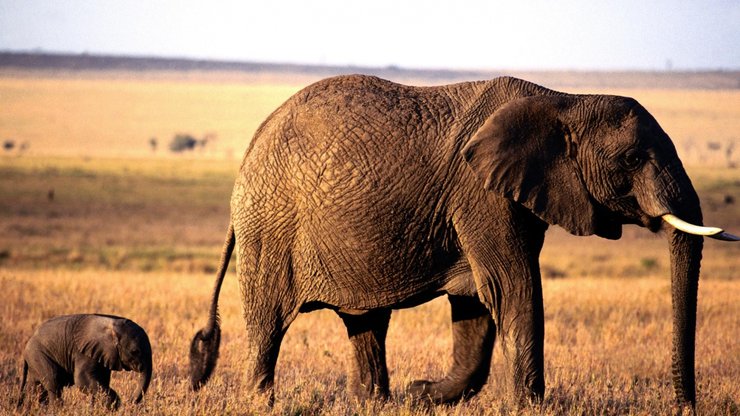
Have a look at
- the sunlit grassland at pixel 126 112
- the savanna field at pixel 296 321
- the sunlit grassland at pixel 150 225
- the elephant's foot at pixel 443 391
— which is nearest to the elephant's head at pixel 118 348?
the savanna field at pixel 296 321

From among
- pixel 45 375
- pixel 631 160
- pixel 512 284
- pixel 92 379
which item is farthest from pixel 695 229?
pixel 45 375

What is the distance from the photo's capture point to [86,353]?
816 cm

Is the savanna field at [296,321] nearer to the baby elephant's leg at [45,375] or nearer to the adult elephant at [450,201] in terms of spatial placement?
the baby elephant's leg at [45,375]

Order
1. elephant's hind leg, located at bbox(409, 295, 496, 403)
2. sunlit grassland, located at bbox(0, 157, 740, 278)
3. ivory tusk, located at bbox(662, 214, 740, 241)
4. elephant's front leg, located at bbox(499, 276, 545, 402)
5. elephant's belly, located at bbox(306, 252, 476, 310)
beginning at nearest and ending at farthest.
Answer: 1. ivory tusk, located at bbox(662, 214, 740, 241)
2. elephant's front leg, located at bbox(499, 276, 545, 402)
3. elephant's belly, located at bbox(306, 252, 476, 310)
4. elephant's hind leg, located at bbox(409, 295, 496, 403)
5. sunlit grassland, located at bbox(0, 157, 740, 278)

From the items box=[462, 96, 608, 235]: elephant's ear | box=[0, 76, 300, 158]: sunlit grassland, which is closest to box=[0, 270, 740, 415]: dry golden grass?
box=[462, 96, 608, 235]: elephant's ear

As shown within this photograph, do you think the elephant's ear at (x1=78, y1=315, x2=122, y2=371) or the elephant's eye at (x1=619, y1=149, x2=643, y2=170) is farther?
the elephant's ear at (x1=78, y1=315, x2=122, y2=371)

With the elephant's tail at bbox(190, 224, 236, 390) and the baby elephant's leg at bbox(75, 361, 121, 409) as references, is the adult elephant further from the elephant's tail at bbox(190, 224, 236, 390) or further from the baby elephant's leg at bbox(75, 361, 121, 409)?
the baby elephant's leg at bbox(75, 361, 121, 409)

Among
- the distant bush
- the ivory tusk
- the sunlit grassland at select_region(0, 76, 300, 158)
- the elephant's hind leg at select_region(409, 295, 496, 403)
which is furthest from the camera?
the sunlit grassland at select_region(0, 76, 300, 158)

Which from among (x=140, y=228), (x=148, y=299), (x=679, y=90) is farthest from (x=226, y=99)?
(x=148, y=299)

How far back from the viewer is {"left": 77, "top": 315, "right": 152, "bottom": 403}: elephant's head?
8125 millimetres

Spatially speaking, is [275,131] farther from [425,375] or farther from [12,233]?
[12,233]

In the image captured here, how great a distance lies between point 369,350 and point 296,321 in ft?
16.6

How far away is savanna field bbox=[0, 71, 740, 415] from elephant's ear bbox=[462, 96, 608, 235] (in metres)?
1.33

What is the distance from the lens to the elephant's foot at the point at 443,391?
8.51 metres
